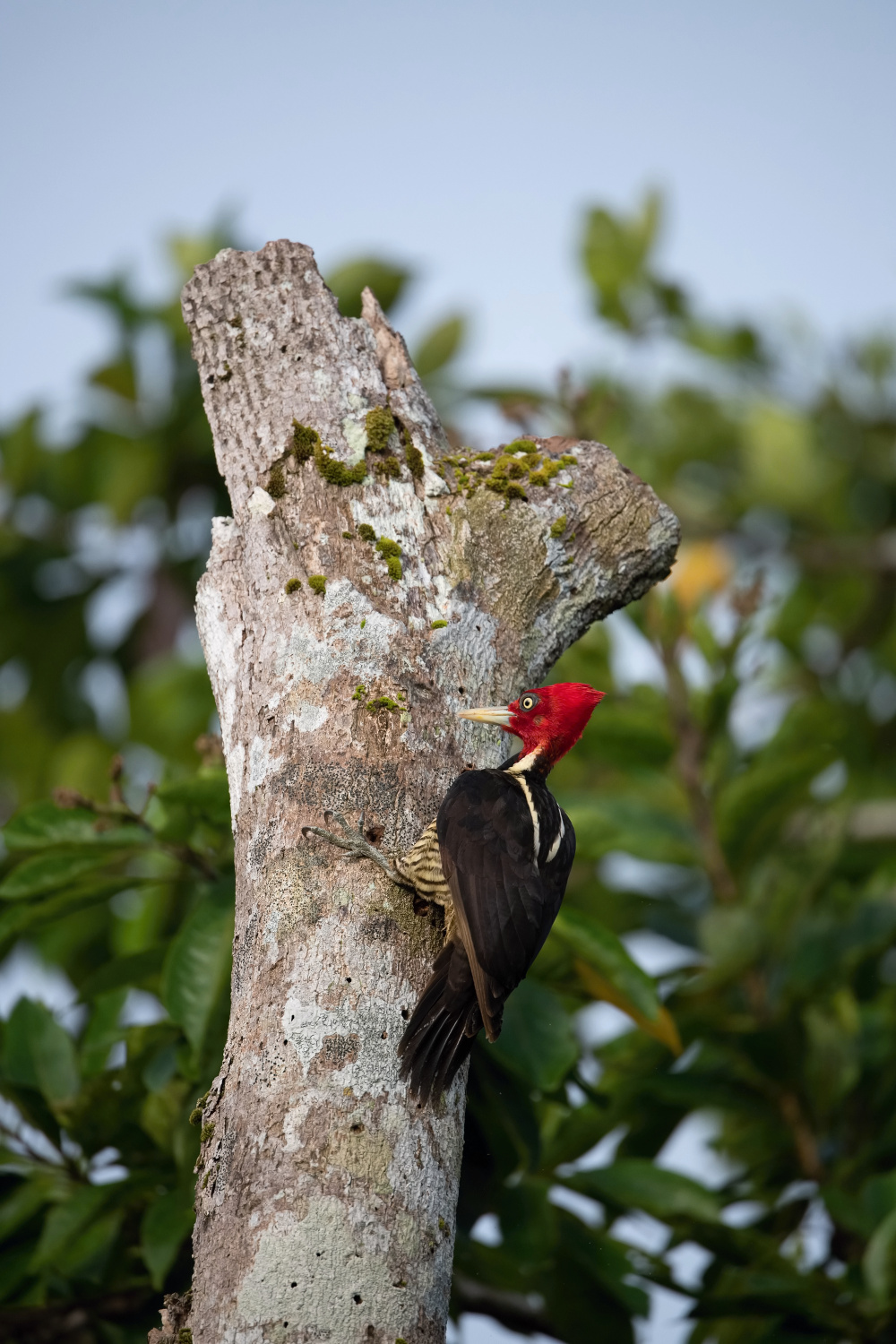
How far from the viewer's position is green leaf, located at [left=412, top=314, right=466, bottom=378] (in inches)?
246

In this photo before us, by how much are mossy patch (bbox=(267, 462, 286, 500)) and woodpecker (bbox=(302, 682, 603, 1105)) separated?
2.04 ft

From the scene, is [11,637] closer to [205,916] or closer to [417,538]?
[205,916]

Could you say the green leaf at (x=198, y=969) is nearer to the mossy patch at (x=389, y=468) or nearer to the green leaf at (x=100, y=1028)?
the green leaf at (x=100, y=1028)

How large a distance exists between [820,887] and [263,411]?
2.95m

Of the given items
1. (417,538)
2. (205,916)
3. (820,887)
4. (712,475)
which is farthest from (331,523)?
(712,475)

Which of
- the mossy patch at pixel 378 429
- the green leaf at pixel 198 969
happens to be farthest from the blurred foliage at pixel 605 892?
the mossy patch at pixel 378 429

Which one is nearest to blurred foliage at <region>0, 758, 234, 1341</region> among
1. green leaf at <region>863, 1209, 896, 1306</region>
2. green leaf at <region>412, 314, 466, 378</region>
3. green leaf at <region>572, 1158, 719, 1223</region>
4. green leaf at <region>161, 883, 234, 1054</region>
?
green leaf at <region>161, 883, 234, 1054</region>

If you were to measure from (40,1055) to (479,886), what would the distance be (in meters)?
1.56

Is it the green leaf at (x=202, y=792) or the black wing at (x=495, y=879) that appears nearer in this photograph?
the black wing at (x=495, y=879)

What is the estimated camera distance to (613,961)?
3342 millimetres

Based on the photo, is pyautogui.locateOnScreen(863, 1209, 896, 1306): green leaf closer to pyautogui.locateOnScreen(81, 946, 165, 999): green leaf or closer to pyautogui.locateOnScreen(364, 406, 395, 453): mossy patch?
pyautogui.locateOnScreen(81, 946, 165, 999): green leaf

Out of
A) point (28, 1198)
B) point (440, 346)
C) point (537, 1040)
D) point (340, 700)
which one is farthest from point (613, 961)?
point (440, 346)

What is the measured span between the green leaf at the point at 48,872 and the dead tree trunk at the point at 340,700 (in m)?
0.89

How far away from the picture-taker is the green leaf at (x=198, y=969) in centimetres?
314
